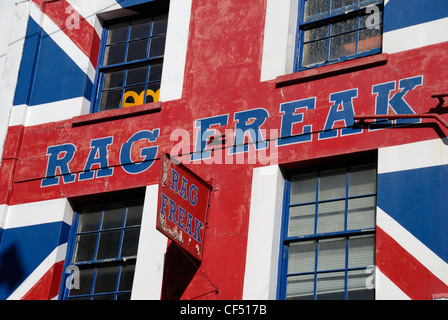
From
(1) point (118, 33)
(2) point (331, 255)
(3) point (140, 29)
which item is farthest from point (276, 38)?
(2) point (331, 255)

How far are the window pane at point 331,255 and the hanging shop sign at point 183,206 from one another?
1.63 metres

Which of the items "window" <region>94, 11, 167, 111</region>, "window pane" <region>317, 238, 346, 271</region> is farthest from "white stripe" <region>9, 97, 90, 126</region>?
"window pane" <region>317, 238, 346, 271</region>

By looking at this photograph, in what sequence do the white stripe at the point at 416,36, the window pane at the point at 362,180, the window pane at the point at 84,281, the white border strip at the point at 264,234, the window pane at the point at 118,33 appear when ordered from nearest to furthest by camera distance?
1. the white border strip at the point at 264,234
2. the window pane at the point at 362,180
3. the white stripe at the point at 416,36
4. the window pane at the point at 84,281
5. the window pane at the point at 118,33

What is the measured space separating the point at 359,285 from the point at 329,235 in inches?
31.8

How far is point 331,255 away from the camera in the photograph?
1244 cm


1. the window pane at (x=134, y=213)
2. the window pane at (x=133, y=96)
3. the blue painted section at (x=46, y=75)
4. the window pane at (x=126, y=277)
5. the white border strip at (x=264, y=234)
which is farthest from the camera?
the blue painted section at (x=46, y=75)

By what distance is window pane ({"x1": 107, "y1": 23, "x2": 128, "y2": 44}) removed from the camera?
16094mm

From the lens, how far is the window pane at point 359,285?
11930 mm

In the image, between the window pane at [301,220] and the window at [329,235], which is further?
the window pane at [301,220]

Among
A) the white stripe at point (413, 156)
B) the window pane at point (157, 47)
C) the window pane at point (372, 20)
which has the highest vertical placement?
the window pane at point (157, 47)

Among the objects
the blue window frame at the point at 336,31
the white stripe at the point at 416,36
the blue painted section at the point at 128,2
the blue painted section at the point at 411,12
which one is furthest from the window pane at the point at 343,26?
the blue painted section at the point at 128,2

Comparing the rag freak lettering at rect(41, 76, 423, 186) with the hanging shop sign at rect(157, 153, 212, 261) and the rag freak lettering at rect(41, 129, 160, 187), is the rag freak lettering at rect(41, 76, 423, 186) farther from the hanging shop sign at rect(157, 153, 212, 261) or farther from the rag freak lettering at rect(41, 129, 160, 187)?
the hanging shop sign at rect(157, 153, 212, 261)

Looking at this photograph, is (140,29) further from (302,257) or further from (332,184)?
(302,257)

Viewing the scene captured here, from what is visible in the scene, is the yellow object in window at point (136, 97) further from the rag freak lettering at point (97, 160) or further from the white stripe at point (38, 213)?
the white stripe at point (38, 213)
